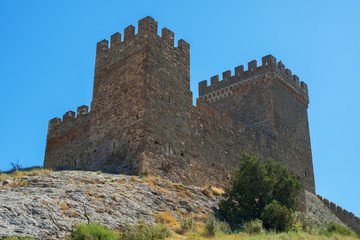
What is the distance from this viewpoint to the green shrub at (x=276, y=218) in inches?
566

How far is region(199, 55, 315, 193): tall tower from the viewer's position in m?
25.6

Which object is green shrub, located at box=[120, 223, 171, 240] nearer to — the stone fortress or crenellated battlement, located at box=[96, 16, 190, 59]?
the stone fortress

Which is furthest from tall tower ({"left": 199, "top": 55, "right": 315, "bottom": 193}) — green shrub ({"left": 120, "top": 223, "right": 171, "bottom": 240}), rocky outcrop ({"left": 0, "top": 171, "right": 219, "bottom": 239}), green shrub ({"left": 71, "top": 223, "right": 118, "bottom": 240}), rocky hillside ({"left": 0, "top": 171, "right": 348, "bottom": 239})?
green shrub ({"left": 71, "top": 223, "right": 118, "bottom": 240})

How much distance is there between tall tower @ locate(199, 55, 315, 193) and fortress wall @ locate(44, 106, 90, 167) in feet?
29.2

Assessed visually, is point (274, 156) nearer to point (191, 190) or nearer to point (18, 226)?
point (191, 190)

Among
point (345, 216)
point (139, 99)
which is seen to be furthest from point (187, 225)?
point (345, 216)

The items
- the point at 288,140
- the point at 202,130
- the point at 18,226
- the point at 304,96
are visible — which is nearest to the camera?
the point at 18,226

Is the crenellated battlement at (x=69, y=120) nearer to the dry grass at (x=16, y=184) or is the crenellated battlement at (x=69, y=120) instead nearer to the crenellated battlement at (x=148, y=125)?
the crenellated battlement at (x=148, y=125)

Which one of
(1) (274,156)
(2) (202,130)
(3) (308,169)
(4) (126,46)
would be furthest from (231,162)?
(3) (308,169)

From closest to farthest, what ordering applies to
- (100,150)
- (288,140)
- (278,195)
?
(278,195), (100,150), (288,140)

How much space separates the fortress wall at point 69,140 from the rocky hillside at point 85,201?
4321mm

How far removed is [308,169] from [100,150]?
14.0 meters

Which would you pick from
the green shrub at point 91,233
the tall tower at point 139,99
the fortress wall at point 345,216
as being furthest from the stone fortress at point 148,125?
the fortress wall at point 345,216

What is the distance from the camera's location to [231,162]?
2050 cm
